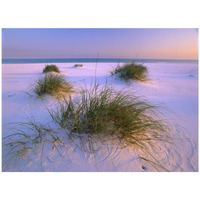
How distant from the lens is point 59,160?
999mm

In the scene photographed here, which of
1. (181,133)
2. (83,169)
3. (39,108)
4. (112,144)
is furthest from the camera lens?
(39,108)

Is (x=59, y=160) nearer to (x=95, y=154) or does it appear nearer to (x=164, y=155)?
(x=95, y=154)

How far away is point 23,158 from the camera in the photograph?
1.00 metres

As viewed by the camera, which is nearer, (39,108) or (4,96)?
(39,108)

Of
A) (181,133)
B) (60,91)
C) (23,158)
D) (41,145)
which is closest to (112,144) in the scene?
(41,145)

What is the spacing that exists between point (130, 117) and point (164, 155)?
0.51m

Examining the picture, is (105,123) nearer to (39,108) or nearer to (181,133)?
(181,133)

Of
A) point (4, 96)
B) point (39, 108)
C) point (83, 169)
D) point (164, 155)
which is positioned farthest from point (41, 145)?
point (4, 96)

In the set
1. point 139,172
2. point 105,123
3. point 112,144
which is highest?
point 105,123

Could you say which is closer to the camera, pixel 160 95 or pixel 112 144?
pixel 112 144

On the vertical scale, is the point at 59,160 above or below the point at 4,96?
below

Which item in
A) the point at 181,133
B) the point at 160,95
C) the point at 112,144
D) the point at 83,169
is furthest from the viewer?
the point at 160,95

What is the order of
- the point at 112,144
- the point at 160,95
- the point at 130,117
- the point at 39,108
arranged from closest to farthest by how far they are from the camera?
the point at 112,144, the point at 130,117, the point at 39,108, the point at 160,95

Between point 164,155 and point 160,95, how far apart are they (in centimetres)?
185
